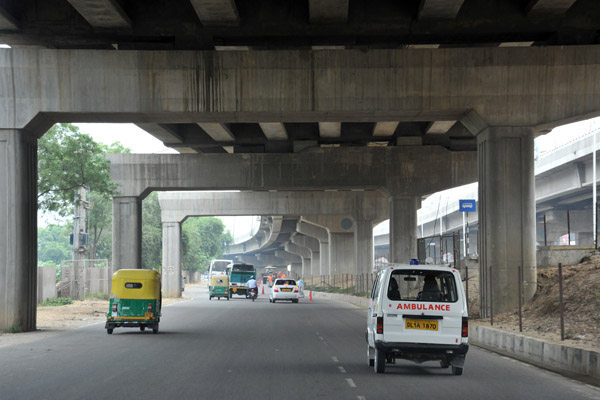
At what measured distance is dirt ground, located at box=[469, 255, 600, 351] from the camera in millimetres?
18297

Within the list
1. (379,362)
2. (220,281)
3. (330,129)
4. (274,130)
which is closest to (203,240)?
(220,281)

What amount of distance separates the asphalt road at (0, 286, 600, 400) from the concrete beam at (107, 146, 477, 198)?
59.0 feet

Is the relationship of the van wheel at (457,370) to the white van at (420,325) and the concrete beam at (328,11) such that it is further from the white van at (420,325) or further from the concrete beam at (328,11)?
the concrete beam at (328,11)

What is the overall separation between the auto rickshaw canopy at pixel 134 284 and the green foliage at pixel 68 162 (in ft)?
57.4

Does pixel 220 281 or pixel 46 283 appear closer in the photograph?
pixel 46 283

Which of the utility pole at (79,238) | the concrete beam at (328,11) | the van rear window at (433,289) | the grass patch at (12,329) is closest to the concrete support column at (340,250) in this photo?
the utility pole at (79,238)

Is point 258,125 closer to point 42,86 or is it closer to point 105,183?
point 105,183

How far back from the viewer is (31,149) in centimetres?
2633

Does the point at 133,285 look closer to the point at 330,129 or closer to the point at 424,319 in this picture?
the point at 424,319

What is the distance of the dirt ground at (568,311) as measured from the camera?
18297mm

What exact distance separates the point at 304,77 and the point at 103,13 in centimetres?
612

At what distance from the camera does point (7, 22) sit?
2431 cm

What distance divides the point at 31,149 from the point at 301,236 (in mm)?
91526

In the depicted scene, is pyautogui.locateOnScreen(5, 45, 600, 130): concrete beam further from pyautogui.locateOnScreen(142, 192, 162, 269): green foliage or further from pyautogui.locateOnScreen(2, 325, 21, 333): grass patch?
pyautogui.locateOnScreen(142, 192, 162, 269): green foliage
